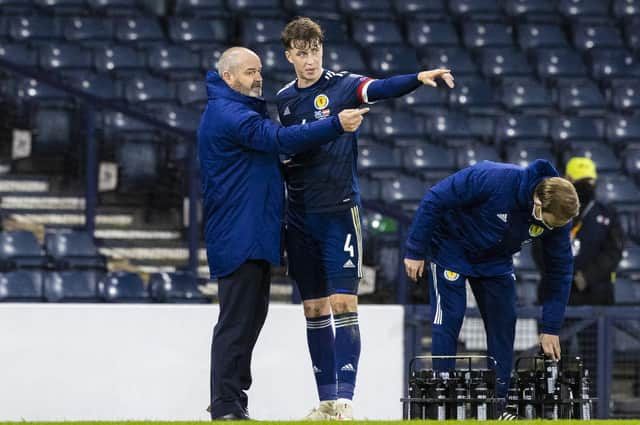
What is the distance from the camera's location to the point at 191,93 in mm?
14539

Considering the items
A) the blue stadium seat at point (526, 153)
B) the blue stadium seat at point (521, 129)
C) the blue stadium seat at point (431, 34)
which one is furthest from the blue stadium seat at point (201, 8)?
the blue stadium seat at point (526, 153)

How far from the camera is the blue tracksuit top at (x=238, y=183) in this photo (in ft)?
21.6

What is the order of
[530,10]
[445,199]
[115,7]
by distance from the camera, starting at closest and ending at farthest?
[445,199], [115,7], [530,10]

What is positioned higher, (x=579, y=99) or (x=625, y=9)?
(x=625, y=9)

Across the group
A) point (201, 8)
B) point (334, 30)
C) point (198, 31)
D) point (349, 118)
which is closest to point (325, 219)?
point (349, 118)

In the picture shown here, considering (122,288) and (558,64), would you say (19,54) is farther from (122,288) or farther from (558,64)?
(558,64)

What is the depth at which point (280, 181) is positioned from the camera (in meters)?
6.73

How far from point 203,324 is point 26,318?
1054 mm

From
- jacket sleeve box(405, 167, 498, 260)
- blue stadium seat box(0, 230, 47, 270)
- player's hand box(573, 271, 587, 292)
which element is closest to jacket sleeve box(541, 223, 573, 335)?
jacket sleeve box(405, 167, 498, 260)

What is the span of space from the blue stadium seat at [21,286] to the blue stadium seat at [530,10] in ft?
27.3

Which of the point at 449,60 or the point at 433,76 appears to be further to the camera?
the point at 449,60

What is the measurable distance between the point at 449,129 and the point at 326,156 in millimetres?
8329

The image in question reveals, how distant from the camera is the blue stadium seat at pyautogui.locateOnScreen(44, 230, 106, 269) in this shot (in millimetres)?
10562

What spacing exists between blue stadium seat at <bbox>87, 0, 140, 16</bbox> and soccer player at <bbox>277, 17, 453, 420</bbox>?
9.10 meters
